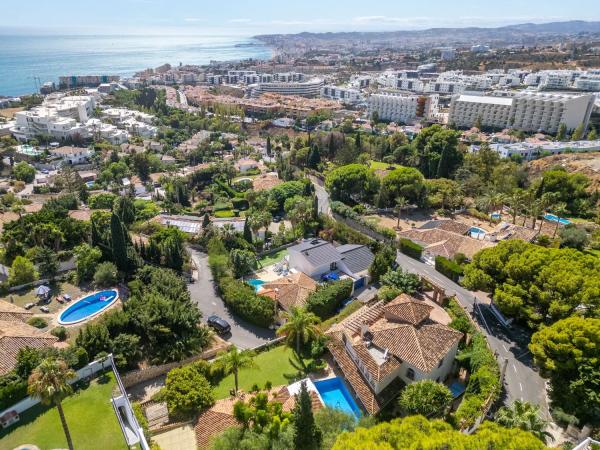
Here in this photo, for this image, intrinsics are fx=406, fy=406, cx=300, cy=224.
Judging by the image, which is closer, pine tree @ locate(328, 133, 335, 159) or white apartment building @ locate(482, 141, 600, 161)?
pine tree @ locate(328, 133, 335, 159)

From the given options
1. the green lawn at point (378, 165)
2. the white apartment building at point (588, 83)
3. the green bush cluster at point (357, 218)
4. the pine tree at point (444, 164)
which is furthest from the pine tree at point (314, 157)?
the white apartment building at point (588, 83)

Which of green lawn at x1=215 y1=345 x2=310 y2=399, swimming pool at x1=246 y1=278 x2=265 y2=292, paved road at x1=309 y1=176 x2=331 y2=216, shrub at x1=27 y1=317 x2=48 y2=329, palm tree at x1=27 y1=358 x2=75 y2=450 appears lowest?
paved road at x1=309 y1=176 x2=331 y2=216

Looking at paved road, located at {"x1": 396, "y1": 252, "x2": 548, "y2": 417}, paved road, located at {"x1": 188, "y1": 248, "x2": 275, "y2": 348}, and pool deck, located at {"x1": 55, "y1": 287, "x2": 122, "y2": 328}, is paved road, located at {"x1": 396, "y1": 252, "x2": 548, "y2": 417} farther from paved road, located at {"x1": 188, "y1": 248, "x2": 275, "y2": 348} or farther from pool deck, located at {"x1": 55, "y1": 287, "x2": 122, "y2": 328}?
pool deck, located at {"x1": 55, "y1": 287, "x2": 122, "y2": 328}

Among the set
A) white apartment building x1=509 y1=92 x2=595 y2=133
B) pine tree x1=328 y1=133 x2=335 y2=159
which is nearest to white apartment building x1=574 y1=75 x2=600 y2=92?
white apartment building x1=509 y1=92 x2=595 y2=133

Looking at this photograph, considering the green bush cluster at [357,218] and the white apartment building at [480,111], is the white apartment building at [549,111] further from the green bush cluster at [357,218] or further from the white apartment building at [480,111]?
the green bush cluster at [357,218]

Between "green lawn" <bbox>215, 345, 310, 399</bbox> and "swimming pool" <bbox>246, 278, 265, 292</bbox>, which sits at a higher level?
"green lawn" <bbox>215, 345, 310, 399</bbox>

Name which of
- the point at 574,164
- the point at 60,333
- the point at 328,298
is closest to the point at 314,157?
the point at 574,164
